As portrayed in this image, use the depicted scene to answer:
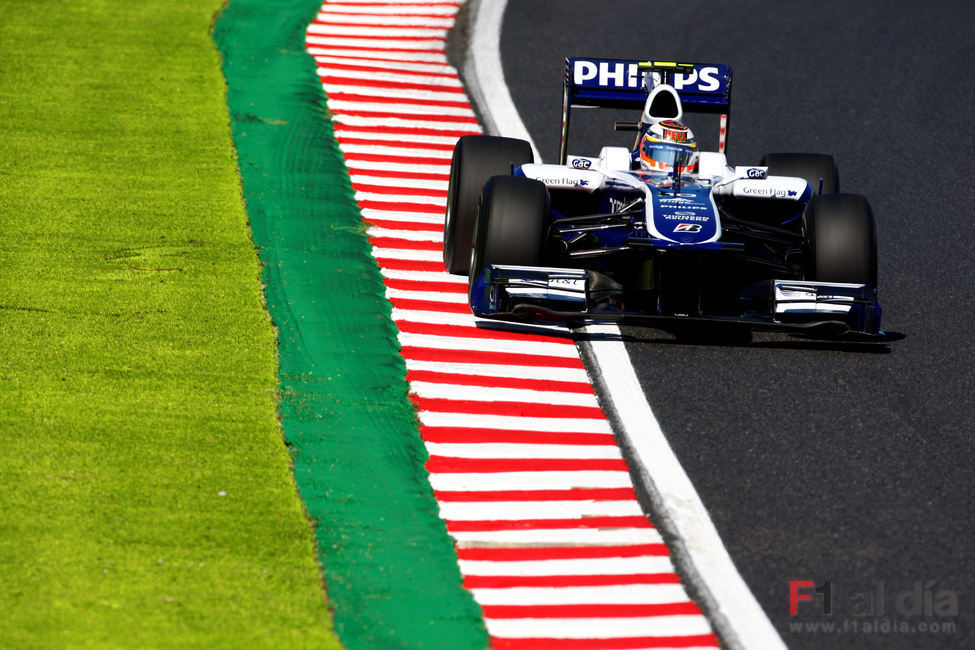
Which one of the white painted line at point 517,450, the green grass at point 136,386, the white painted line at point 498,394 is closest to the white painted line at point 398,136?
the green grass at point 136,386

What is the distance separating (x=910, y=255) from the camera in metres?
11.1

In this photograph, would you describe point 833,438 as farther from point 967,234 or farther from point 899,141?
point 899,141

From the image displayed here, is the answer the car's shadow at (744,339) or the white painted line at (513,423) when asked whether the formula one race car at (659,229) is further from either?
the white painted line at (513,423)

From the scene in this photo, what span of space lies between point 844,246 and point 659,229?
1300mm

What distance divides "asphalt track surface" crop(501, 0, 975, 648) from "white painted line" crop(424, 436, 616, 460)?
46cm

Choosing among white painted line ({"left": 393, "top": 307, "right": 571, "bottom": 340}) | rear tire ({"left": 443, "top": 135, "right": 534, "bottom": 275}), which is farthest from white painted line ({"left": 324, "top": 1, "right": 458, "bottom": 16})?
white painted line ({"left": 393, "top": 307, "right": 571, "bottom": 340})

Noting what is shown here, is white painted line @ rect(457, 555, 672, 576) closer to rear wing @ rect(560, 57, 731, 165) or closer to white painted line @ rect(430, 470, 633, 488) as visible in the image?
white painted line @ rect(430, 470, 633, 488)

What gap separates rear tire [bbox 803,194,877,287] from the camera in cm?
897

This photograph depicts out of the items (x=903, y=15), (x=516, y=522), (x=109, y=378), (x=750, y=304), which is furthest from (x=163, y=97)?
(x=903, y=15)

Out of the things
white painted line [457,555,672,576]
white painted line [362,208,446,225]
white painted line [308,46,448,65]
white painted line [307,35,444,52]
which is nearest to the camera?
white painted line [457,555,672,576]

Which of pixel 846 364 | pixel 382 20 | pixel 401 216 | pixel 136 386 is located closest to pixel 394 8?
pixel 382 20

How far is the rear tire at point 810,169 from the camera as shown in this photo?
34.6 feet

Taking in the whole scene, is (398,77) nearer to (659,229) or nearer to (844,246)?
(659,229)

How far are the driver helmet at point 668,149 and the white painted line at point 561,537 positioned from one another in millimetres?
3792
